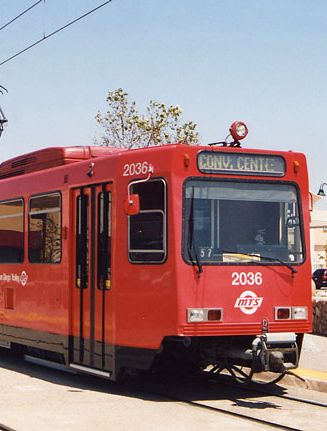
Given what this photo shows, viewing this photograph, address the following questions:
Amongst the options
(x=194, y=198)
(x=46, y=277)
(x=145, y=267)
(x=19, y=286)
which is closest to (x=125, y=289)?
(x=145, y=267)

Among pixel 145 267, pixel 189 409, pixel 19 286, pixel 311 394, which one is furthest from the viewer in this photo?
pixel 19 286

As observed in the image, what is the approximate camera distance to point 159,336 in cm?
1049

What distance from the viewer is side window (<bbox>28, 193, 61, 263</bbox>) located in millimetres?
12648

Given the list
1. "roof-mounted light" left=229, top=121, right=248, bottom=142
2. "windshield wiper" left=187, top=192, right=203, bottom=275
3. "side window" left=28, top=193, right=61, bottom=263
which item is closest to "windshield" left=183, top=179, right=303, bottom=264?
"windshield wiper" left=187, top=192, right=203, bottom=275

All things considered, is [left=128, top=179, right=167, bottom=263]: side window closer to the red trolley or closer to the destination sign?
the red trolley

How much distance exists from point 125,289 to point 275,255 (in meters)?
1.90

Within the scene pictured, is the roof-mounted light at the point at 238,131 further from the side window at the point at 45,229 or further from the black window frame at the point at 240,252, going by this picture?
the side window at the point at 45,229

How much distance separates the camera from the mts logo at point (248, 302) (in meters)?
10.6

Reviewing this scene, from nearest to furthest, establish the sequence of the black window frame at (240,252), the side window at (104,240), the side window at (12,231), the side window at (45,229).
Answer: the black window frame at (240,252), the side window at (104,240), the side window at (45,229), the side window at (12,231)

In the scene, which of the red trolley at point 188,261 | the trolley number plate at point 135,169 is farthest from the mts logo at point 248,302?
the trolley number plate at point 135,169

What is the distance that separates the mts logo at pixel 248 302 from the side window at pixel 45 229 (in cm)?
302

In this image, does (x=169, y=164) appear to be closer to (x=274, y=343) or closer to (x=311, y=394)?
(x=274, y=343)

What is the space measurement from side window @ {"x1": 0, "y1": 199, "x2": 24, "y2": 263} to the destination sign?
417cm

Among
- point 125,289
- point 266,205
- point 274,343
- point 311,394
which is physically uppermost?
point 266,205
